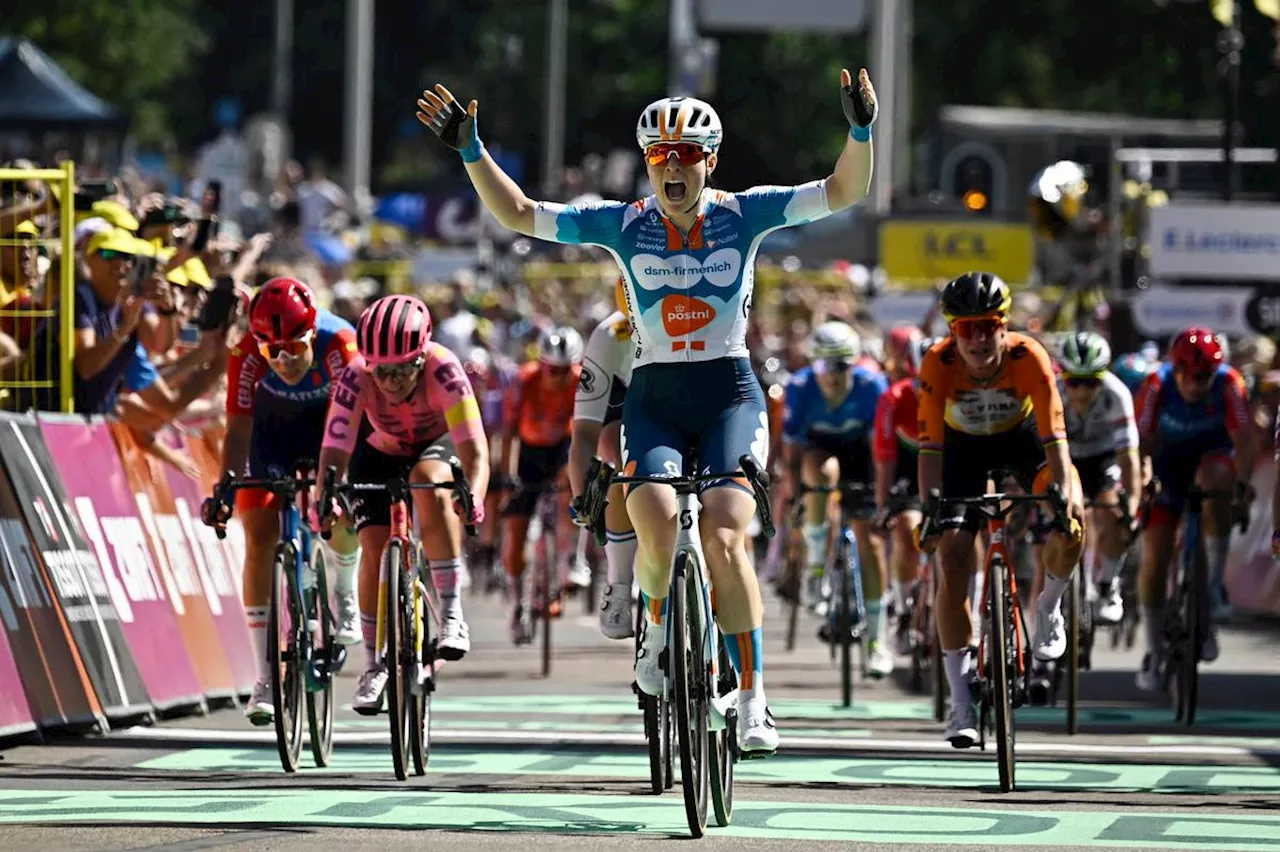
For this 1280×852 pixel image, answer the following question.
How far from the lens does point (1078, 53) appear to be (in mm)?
63031

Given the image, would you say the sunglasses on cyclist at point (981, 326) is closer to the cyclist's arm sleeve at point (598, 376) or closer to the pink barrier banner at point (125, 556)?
the cyclist's arm sleeve at point (598, 376)

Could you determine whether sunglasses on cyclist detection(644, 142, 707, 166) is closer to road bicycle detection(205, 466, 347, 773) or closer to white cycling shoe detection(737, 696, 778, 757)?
white cycling shoe detection(737, 696, 778, 757)

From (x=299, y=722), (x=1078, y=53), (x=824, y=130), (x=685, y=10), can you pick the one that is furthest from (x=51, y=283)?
(x=824, y=130)

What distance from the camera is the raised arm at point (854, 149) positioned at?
33.3 feet

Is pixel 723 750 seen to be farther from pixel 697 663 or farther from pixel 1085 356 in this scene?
pixel 1085 356

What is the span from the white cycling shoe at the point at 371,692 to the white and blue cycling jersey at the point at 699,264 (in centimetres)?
185

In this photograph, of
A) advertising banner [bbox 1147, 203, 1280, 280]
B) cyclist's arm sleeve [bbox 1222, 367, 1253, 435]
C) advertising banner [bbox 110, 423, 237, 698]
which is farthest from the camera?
advertising banner [bbox 1147, 203, 1280, 280]

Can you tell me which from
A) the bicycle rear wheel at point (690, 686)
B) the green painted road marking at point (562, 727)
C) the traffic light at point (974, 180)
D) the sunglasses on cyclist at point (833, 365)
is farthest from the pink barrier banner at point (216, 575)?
the traffic light at point (974, 180)

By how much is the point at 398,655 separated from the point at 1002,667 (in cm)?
232

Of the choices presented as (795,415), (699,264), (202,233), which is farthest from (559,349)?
(699,264)

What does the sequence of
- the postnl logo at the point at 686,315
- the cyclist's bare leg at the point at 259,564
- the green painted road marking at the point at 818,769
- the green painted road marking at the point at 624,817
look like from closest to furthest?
1. the green painted road marking at the point at 624,817
2. the postnl logo at the point at 686,315
3. the green painted road marking at the point at 818,769
4. the cyclist's bare leg at the point at 259,564

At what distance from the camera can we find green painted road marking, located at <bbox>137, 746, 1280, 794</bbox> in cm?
1208

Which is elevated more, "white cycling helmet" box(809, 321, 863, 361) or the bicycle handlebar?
"white cycling helmet" box(809, 321, 863, 361)

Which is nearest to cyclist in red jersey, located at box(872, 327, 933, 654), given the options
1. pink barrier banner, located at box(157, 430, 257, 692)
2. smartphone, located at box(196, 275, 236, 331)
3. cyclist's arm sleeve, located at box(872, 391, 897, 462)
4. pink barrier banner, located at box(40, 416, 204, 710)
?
cyclist's arm sleeve, located at box(872, 391, 897, 462)
